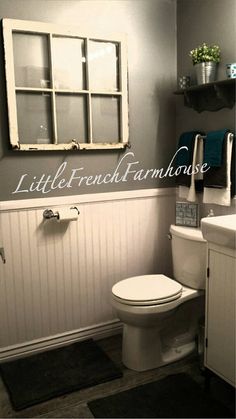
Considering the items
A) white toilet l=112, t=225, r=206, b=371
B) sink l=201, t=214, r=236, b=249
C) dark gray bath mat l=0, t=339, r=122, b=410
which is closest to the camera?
sink l=201, t=214, r=236, b=249

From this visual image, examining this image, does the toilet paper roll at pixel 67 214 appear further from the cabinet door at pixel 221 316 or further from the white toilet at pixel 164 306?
the cabinet door at pixel 221 316

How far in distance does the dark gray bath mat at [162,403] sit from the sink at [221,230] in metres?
0.79

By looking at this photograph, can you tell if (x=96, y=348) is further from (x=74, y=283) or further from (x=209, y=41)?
(x=209, y=41)

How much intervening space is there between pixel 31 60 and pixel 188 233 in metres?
1.34

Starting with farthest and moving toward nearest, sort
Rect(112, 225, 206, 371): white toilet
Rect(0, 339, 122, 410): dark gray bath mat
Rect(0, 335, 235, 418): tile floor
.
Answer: Rect(112, 225, 206, 371): white toilet → Rect(0, 339, 122, 410): dark gray bath mat → Rect(0, 335, 235, 418): tile floor

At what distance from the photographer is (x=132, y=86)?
245 cm

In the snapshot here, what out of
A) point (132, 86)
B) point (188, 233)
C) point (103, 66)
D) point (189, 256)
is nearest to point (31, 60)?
point (103, 66)

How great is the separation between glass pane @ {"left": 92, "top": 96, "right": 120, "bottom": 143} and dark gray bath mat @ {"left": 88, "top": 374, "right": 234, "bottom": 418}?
1.46 metres

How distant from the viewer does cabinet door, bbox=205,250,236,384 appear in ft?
5.86

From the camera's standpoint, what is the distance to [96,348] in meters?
2.37

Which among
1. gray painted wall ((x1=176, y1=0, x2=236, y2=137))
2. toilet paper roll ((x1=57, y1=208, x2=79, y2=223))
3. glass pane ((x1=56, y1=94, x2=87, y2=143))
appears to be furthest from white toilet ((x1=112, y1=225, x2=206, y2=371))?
glass pane ((x1=56, y1=94, x2=87, y2=143))

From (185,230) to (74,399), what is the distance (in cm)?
112

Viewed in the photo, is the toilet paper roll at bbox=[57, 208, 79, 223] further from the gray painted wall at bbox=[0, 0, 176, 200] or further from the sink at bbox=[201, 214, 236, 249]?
the sink at bbox=[201, 214, 236, 249]

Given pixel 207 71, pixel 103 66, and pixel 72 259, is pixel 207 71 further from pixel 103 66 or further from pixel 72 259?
pixel 72 259
